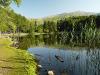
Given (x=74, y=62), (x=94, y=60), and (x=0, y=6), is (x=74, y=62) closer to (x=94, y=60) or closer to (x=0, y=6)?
(x=94, y=60)

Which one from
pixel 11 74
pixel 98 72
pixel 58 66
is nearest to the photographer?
pixel 11 74

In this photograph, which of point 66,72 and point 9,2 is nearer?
point 9,2

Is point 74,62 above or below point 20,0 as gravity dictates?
below

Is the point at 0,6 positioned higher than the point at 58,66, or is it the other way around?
the point at 0,6

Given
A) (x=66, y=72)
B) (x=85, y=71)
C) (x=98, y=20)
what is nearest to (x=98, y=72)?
(x=85, y=71)

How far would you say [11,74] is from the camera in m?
27.1

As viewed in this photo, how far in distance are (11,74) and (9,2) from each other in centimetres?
1018

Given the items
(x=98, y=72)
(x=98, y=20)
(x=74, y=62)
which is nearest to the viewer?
(x=98, y=72)

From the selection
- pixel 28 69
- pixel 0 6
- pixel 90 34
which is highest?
pixel 0 6

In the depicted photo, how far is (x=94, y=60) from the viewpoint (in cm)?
4225

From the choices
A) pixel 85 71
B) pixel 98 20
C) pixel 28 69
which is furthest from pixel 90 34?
pixel 98 20

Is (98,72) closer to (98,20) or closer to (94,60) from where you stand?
(94,60)

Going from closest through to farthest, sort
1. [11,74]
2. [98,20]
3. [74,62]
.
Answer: [11,74] → [74,62] → [98,20]

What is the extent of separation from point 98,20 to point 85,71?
137m
